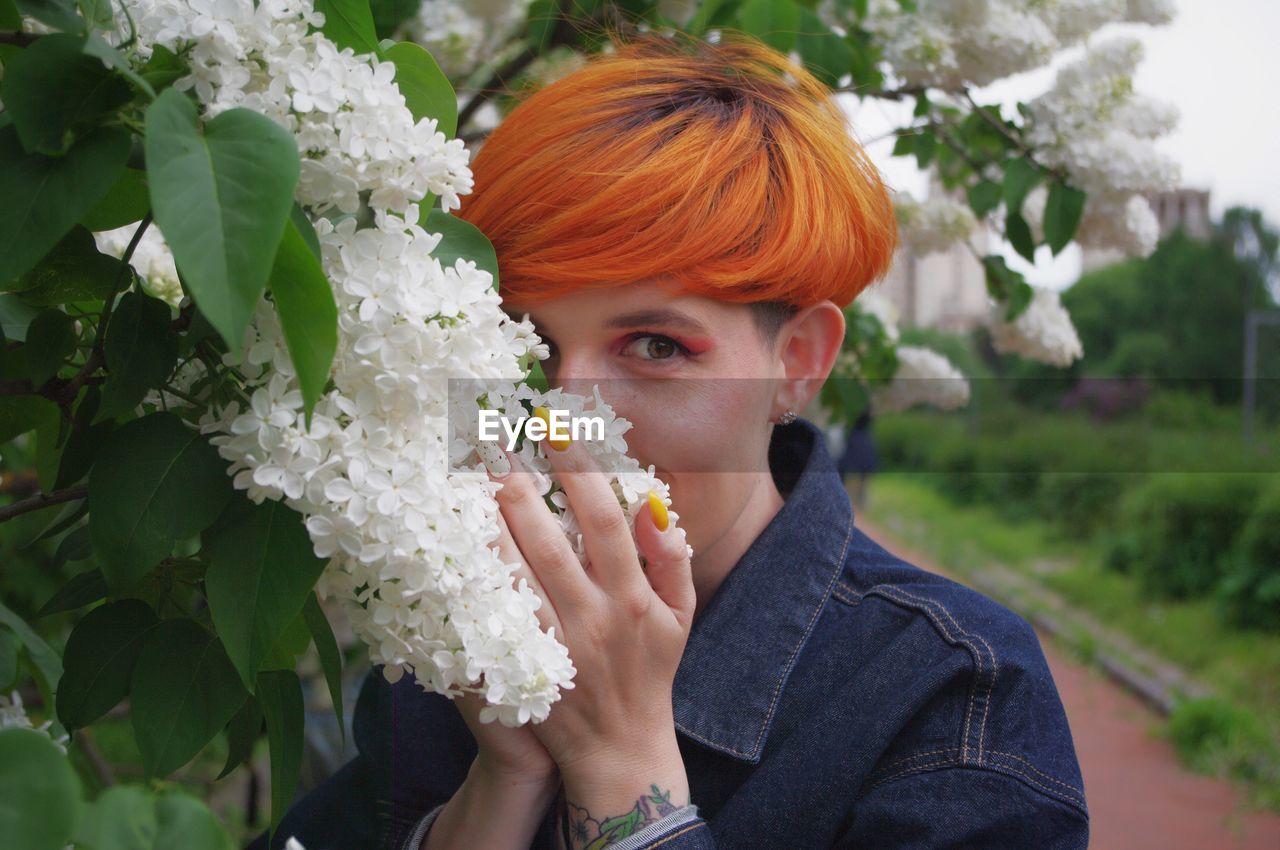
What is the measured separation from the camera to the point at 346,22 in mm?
853

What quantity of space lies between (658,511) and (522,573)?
0.52 ft

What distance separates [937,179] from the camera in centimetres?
317

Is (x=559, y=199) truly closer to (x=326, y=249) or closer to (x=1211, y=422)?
(x=326, y=249)

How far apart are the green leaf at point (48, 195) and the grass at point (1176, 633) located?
5475mm

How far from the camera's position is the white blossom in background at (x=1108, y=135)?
2.42 m

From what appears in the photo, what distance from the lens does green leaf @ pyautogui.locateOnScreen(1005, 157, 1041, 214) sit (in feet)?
7.98

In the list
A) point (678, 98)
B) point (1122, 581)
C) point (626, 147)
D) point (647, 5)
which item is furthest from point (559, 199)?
point (1122, 581)

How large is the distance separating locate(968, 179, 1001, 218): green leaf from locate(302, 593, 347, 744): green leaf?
6.66 feet

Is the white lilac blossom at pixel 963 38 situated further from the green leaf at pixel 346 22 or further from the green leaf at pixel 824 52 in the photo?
the green leaf at pixel 346 22

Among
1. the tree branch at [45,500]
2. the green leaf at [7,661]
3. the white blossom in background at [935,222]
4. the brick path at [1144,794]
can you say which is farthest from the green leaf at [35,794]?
the brick path at [1144,794]

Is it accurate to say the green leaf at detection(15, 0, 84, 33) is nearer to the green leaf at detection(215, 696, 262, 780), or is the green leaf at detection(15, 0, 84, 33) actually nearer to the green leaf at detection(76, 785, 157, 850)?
the green leaf at detection(76, 785, 157, 850)

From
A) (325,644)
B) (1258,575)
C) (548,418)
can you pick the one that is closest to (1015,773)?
(548,418)

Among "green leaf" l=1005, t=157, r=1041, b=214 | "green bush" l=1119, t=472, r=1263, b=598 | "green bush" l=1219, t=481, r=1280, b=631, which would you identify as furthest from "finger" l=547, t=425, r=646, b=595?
"green bush" l=1119, t=472, r=1263, b=598

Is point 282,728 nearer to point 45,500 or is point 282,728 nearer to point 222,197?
point 45,500
